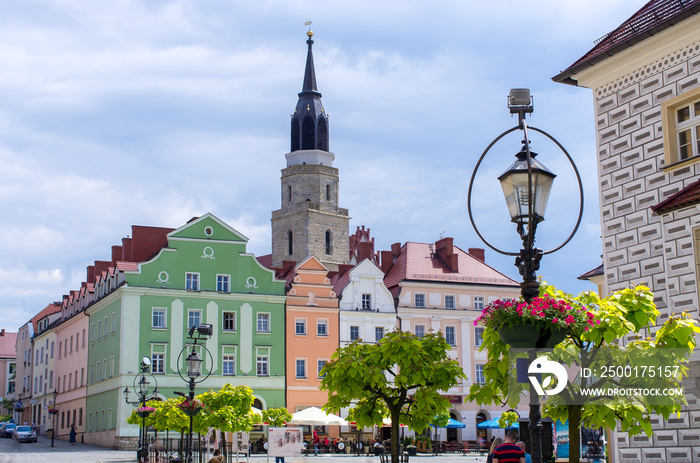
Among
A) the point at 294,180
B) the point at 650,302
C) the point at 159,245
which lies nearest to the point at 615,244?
the point at 650,302

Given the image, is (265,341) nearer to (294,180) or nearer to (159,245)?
(159,245)

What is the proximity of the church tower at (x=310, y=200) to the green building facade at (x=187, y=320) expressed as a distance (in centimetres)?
2466

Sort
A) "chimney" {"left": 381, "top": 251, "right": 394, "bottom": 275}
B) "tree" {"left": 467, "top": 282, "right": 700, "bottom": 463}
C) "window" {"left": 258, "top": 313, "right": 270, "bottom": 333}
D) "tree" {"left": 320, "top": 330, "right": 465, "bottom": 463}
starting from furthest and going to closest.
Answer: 1. "chimney" {"left": 381, "top": 251, "right": 394, "bottom": 275}
2. "window" {"left": 258, "top": 313, "right": 270, "bottom": 333}
3. "tree" {"left": 320, "top": 330, "right": 465, "bottom": 463}
4. "tree" {"left": 467, "top": 282, "right": 700, "bottom": 463}

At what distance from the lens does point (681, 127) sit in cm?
1694

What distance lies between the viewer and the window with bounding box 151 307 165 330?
50.1 metres

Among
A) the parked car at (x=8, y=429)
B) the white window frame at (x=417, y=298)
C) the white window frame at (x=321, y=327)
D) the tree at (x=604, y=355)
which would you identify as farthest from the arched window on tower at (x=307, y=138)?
the tree at (x=604, y=355)

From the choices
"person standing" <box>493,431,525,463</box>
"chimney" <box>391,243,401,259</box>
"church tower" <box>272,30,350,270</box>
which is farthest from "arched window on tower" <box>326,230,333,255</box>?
"person standing" <box>493,431,525,463</box>

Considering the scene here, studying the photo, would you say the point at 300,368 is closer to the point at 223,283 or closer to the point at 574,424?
the point at 223,283

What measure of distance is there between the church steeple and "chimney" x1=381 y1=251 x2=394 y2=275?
885 inches

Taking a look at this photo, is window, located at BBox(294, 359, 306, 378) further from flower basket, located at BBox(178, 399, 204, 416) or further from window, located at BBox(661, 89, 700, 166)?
window, located at BBox(661, 89, 700, 166)

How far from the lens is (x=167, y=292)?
165 feet

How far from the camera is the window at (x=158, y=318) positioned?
164 ft

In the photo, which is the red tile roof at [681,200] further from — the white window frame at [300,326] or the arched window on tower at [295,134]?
the arched window on tower at [295,134]

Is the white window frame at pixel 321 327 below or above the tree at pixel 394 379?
above
